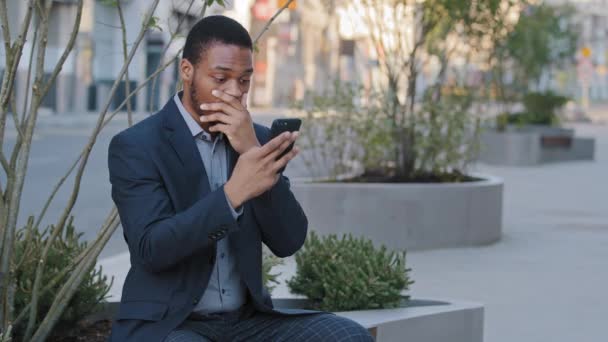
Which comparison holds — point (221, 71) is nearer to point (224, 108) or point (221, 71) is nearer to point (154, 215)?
point (224, 108)

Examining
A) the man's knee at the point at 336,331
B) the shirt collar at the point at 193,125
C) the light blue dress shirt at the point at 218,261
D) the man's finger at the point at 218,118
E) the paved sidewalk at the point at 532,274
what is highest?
the man's finger at the point at 218,118

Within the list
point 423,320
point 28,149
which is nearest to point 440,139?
point 423,320

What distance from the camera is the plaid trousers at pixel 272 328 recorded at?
336 cm

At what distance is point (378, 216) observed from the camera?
30.1ft

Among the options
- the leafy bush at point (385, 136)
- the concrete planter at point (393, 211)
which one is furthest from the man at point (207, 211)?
the leafy bush at point (385, 136)

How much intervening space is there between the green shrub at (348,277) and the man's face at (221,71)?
1698 mm

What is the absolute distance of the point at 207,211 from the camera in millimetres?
3104

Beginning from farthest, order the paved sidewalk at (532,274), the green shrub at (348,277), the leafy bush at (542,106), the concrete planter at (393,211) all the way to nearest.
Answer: the leafy bush at (542,106), the concrete planter at (393,211), the paved sidewalk at (532,274), the green shrub at (348,277)

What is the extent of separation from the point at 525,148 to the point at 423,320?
17481 mm

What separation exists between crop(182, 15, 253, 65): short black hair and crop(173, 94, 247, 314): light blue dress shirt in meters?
0.18

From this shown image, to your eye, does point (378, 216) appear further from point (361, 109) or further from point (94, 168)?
point (94, 168)

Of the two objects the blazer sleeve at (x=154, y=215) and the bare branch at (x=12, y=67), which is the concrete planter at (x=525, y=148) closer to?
the bare branch at (x=12, y=67)

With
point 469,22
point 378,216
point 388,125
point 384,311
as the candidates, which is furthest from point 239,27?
point 469,22

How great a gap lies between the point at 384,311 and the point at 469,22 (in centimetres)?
742
